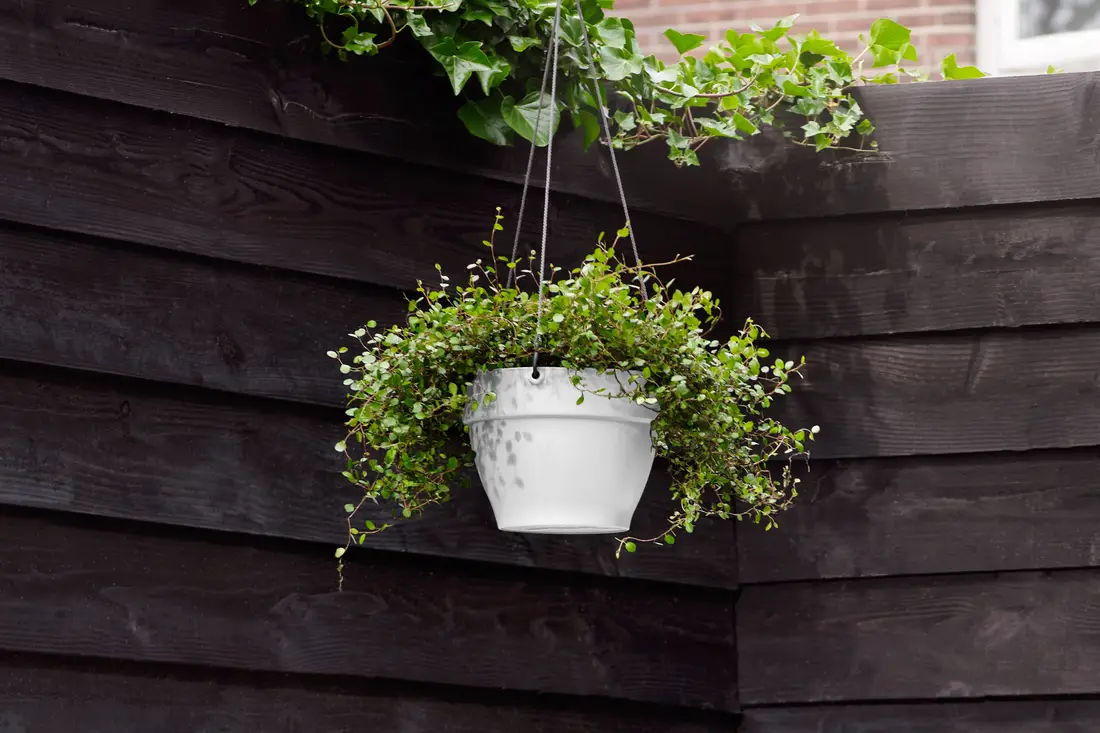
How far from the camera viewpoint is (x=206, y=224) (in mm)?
1460

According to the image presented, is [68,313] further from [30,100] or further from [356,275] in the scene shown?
[356,275]

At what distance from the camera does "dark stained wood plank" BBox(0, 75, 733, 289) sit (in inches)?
53.8

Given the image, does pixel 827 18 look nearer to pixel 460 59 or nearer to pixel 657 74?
pixel 657 74

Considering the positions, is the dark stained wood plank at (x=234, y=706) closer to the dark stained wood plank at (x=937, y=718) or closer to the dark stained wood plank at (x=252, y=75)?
the dark stained wood plank at (x=937, y=718)

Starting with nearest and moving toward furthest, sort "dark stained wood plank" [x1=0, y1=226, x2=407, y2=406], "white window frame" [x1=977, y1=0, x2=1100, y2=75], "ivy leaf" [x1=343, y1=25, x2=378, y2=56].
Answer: "dark stained wood plank" [x1=0, y1=226, x2=407, y2=406] → "ivy leaf" [x1=343, y1=25, x2=378, y2=56] → "white window frame" [x1=977, y1=0, x2=1100, y2=75]

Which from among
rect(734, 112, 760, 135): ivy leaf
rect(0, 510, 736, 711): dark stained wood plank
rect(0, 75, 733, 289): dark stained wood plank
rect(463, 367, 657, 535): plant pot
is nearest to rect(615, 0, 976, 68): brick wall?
rect(734, 112, 760, 135): ivy leaf

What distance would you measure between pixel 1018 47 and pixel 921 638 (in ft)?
4.37

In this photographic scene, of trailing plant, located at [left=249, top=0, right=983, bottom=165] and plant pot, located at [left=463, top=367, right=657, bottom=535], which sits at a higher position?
trailing plant, located at [left=249, top=0, right=983, bottom=165]

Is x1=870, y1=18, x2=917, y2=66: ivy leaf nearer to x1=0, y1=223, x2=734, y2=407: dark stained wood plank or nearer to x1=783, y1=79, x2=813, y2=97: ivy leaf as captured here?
x1=783, y1=79, x2=813, y2=97: ivy leaf

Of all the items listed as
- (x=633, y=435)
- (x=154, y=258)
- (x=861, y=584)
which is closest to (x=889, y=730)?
(x=861, y=584)

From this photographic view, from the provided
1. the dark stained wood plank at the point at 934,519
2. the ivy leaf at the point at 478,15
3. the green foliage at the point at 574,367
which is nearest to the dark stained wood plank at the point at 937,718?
the dark stained wood plank at the point at 934,519

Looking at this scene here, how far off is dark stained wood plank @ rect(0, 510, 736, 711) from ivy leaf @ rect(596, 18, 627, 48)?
773mm

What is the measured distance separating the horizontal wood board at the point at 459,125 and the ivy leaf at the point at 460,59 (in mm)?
115

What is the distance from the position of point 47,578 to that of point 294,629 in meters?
0.31
